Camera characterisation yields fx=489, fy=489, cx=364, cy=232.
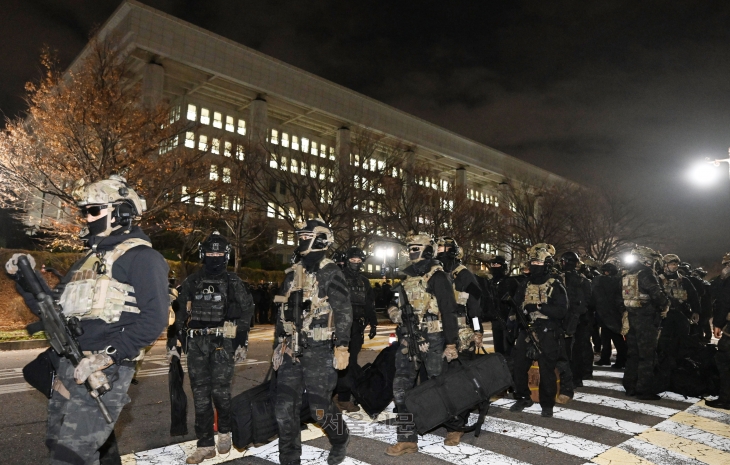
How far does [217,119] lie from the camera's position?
1742 inches

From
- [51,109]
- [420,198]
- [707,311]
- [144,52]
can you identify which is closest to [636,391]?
[707,311]

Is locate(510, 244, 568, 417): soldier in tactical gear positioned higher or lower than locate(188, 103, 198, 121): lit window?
lower

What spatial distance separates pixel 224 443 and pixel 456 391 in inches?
95.5

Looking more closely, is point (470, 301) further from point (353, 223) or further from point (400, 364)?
point (353, 223)

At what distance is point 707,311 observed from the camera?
11.8 metres

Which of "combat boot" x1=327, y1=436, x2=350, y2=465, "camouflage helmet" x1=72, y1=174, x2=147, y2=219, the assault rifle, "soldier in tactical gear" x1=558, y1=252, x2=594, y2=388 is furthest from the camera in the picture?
"soldier in tactical gear" x1=558, y1=252, x2=594, y2=388

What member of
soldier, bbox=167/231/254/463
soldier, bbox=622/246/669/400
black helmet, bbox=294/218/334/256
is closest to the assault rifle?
black helmet, bbox=294/218/334/256

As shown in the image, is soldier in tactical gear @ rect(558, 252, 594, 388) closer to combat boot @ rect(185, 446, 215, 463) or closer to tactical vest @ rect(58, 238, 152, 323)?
combat boot @ rect(185, 446, 215, 463)

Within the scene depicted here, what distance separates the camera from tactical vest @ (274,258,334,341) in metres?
4.65

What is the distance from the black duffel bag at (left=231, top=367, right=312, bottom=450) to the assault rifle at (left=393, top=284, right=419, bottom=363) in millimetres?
1232

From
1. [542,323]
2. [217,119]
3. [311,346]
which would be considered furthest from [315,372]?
[217,119]

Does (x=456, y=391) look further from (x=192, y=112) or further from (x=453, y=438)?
(x=192, y=112)

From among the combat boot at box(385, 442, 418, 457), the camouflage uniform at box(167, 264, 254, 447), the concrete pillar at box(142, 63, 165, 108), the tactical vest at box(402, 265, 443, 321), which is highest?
the concrete pillar at box(142, 63, 165, 108)

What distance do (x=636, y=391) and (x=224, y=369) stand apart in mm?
6232
